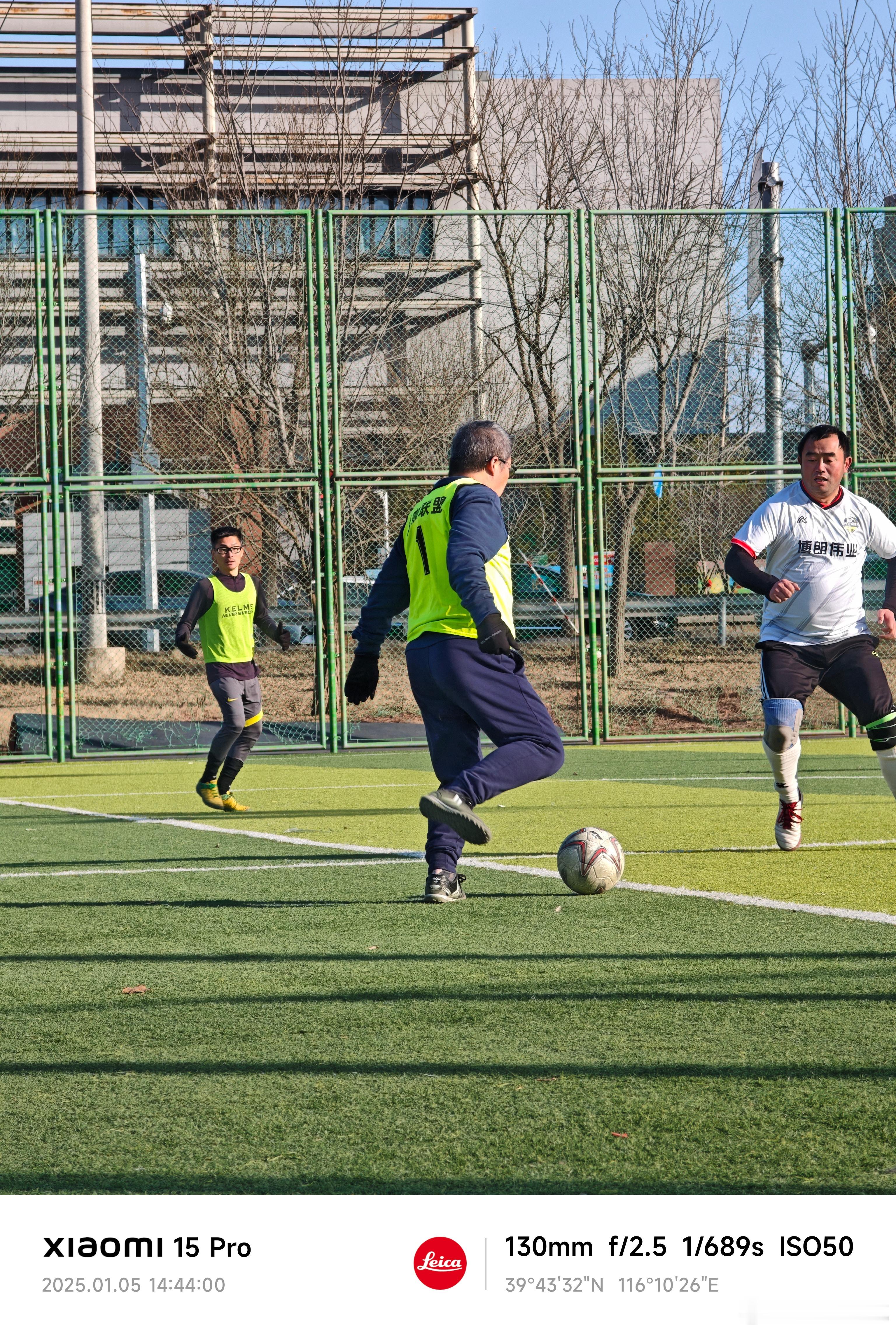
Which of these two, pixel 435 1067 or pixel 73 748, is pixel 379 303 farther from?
pixel 435 1067

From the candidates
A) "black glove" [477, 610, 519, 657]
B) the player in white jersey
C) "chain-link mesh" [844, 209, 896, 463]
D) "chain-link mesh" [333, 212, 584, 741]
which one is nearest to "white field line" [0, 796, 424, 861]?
the player in white jersey

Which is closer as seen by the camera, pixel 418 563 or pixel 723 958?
pixel 723 958

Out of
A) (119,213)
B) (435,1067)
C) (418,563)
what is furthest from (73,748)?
(435,1067)

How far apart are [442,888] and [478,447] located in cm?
186

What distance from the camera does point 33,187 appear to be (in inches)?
857

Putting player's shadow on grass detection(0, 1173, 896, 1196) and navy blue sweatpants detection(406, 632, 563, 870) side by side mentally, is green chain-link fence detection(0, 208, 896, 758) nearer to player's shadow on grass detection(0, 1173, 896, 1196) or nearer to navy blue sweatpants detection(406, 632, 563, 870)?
navy blue sweatpants detection(406, 632, 563, 870)

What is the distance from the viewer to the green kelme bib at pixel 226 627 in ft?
35.3

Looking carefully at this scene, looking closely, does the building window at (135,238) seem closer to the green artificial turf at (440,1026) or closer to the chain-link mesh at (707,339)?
the chain-link mesh at (707,339)

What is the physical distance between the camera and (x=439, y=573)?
20.0 feet

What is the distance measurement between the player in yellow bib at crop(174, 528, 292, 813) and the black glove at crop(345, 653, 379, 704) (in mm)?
4008

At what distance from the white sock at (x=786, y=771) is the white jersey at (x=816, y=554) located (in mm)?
565

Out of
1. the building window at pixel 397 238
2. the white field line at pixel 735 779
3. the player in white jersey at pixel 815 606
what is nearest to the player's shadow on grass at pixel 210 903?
the player in white jersey at pixel 815 606

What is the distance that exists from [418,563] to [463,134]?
48.3 feet
